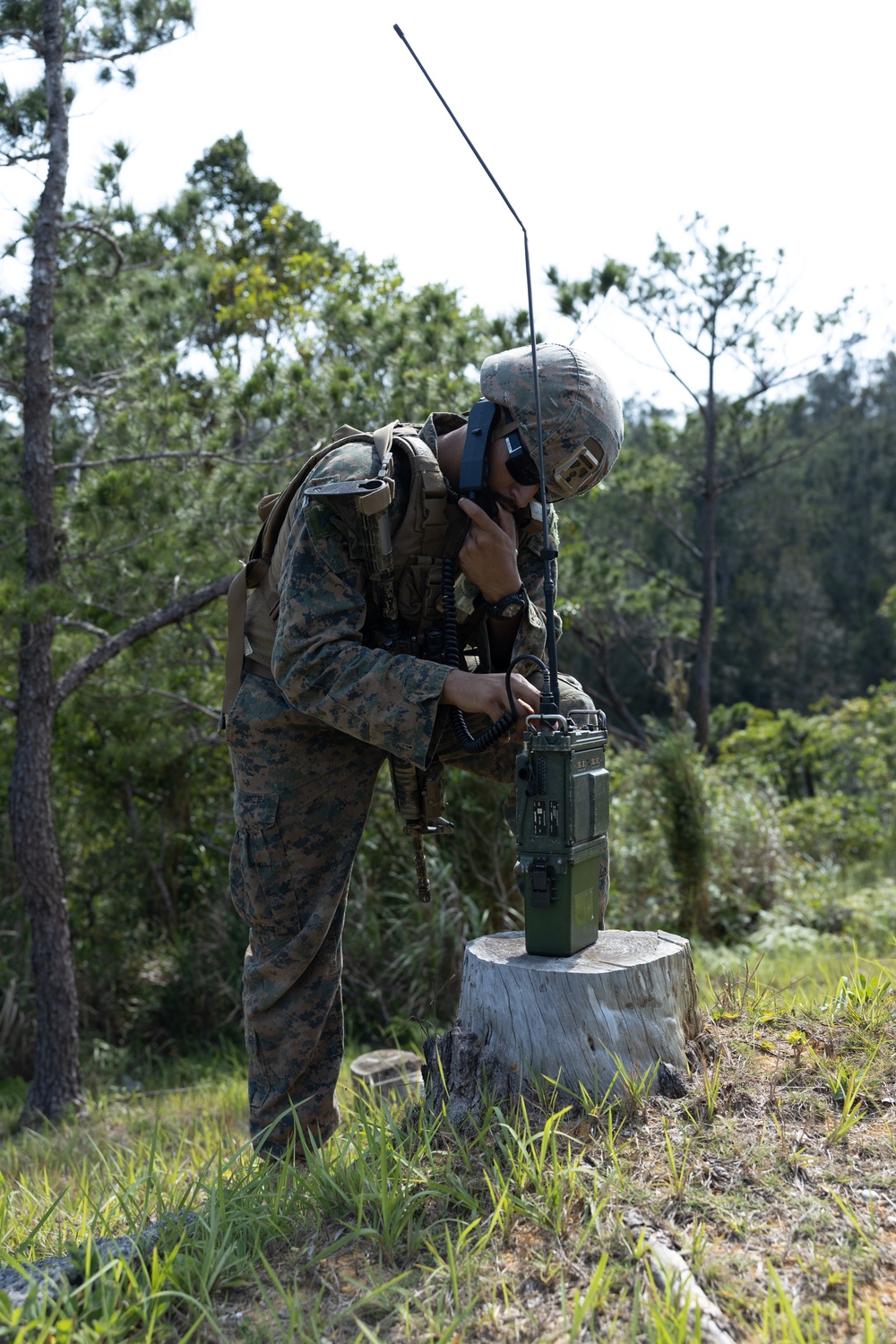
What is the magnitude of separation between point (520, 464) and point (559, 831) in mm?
932

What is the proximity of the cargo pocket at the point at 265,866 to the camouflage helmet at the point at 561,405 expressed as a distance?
1.15 metres

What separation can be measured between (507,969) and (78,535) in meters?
3.81

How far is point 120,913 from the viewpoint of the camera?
728 cm

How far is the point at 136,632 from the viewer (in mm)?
5383

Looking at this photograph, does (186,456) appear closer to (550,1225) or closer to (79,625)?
(79,625)

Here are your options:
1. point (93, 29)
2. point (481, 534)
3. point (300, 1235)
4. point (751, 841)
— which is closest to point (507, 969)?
point (300, 1235)

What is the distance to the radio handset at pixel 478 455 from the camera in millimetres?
2574

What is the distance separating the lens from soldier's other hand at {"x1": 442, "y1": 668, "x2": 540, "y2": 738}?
2.36 metres

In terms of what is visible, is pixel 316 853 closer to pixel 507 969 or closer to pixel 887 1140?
pixel 507 969

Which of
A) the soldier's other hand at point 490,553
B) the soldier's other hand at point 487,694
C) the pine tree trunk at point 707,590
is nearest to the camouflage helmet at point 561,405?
the soldier's other hand at point 490,553

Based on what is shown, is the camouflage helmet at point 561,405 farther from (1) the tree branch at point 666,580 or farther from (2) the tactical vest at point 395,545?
(1) the tree branch at point 666,580

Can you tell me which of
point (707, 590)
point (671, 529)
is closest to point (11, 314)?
point (671, 529)

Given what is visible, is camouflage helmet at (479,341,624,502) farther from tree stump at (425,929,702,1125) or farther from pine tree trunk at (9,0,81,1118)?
pine tree trunk at (9,0,81,1118)

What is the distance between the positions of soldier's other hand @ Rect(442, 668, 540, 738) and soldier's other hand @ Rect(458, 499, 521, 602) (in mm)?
385
